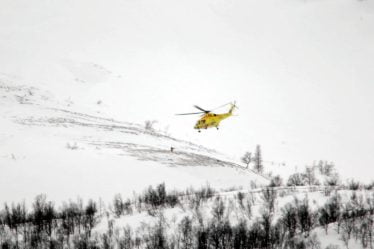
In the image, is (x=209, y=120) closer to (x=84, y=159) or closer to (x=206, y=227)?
(x=206, y=227)

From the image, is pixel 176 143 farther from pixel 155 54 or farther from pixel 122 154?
pixel 155 54

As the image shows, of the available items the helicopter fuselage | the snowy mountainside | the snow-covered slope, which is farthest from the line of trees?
the snow-covered slope

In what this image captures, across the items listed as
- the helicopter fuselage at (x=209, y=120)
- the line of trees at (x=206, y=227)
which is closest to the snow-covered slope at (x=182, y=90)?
the helicopter fuselage at (x=209, y=120)

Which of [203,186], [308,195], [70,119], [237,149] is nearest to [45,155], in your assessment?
[203,186]

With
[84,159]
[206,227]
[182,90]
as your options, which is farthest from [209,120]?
[182,90]

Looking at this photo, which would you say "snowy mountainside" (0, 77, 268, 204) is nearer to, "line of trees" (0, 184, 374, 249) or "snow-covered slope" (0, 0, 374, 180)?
"line of trees" (0, 184, 374, 249)

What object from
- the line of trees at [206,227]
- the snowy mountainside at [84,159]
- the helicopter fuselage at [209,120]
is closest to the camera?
the line of trees at [206,227]

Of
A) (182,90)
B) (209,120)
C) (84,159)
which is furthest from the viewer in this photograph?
(182,90)

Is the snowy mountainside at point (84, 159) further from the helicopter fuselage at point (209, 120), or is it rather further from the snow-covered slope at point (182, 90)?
the snow-covered slope at point (182, 90)
